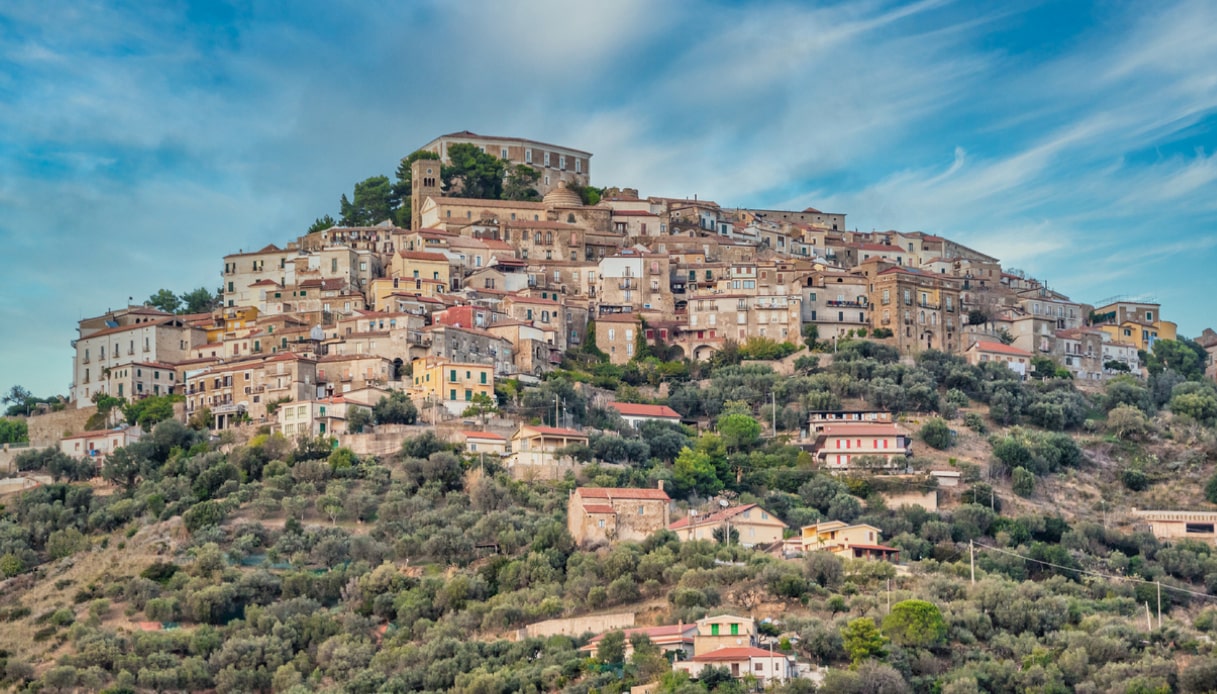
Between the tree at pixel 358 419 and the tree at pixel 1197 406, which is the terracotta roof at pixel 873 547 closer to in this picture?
the tree at pixel 358 419

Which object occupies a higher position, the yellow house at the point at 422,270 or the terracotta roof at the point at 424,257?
the terracotta roof at the point at 424,257

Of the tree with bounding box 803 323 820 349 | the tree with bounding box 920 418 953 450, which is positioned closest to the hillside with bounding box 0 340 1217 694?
the tree with bounding box 920 418 953 450

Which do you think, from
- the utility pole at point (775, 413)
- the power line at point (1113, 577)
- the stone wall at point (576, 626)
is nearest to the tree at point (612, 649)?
A: the stone wall at point (576, 626)

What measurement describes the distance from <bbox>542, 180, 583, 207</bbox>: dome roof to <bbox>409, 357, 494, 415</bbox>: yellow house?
23492 mm

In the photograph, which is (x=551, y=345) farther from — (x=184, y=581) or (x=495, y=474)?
(x=184, y=581)

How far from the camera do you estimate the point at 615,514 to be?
189 feet

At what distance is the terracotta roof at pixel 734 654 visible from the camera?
46531 millimetres

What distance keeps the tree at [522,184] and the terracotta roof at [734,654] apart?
50.8m

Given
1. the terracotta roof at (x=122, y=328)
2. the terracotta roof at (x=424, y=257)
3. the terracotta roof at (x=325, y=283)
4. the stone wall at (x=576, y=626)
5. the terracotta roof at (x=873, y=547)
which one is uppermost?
the terracotta roof at (x=424, y=257)

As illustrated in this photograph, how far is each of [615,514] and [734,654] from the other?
37.7ft

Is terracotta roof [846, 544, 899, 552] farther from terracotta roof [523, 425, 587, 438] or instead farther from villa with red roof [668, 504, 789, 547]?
terracotta roof [523, 425, 587, 438]

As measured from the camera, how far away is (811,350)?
76.8 meters

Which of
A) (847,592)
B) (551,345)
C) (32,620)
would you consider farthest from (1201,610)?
(32,620)

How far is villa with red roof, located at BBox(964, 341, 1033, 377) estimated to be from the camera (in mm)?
76812
